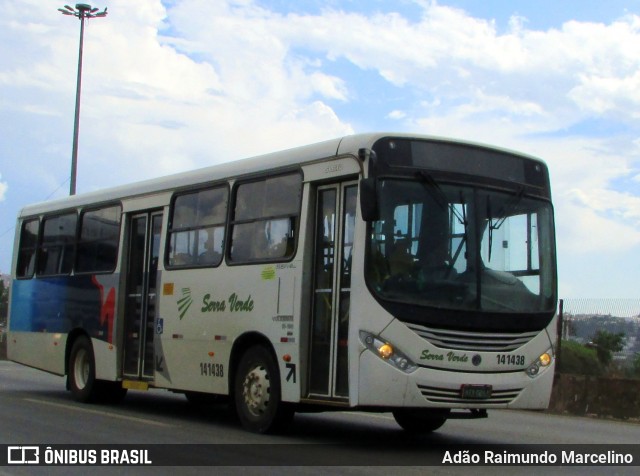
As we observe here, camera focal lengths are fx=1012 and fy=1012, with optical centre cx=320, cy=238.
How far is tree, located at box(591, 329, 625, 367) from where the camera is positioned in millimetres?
17484

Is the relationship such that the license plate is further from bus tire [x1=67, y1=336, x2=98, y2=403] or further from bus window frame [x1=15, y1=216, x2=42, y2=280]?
bus window frame [x1=15, y1=216, x2=42, y2=280]

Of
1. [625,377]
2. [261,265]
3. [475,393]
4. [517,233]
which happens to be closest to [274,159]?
[261,265]

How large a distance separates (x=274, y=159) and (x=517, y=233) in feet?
9.87

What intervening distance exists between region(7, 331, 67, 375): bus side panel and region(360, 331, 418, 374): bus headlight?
7987 millimetres

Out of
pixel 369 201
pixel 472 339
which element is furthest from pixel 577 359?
pixel 369 201

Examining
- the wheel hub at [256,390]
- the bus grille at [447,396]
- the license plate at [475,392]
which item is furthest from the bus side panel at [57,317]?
the license plate at [475,392]

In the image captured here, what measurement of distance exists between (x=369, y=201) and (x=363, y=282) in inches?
31.7

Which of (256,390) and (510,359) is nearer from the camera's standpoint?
(510,359)

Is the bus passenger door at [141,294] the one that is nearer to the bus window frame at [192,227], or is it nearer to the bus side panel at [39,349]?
the bus window frame at [192,227]

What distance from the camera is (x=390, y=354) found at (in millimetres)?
9766

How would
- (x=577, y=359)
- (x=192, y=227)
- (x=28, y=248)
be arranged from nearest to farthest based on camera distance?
1. (x=192, y=227)
2. (x=28, y=248)
3. (x=577, y=359)

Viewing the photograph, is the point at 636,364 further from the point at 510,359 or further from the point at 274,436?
the point at 274,436

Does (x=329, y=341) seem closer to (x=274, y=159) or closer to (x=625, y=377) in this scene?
(x=274, y=159)

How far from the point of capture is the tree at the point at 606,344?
57.4ft
